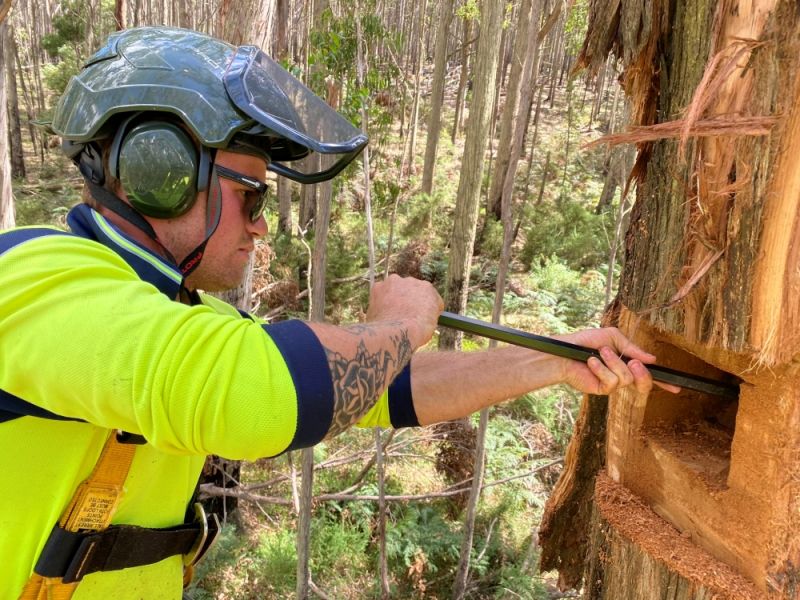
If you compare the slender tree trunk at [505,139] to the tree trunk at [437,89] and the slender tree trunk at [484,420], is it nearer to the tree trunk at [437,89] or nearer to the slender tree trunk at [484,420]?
the tree trunk at [437,89]

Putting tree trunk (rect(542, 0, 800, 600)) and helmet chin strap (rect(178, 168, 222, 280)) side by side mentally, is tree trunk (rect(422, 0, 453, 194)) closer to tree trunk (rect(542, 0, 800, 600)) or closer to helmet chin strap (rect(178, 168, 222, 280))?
tree trunk (rect(542, 0, 800, 600))

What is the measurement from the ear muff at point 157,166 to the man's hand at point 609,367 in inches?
43.7

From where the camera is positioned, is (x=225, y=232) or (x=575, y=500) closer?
(x=225, y=232)

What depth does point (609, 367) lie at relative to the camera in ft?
5.24

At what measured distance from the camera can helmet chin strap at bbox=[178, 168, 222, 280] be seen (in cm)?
142

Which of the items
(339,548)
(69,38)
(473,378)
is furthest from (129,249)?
(69,38)

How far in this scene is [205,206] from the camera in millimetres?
1422

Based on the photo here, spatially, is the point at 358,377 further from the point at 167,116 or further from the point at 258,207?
the point at 167,116

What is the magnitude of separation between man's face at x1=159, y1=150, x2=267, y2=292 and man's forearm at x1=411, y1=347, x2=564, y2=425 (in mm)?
684

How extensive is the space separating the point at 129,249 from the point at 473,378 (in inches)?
40.7

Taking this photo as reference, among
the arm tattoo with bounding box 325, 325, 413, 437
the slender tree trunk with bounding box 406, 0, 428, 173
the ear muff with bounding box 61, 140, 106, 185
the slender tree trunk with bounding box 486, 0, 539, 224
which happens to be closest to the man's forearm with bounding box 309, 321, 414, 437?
the arm tattoo with bounding box 325, 325, 413, 437

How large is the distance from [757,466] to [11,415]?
5.41 feet

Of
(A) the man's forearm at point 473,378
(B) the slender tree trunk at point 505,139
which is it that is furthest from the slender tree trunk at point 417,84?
(A) the man's forearm at point 473,378

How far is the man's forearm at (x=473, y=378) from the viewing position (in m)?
1.69
